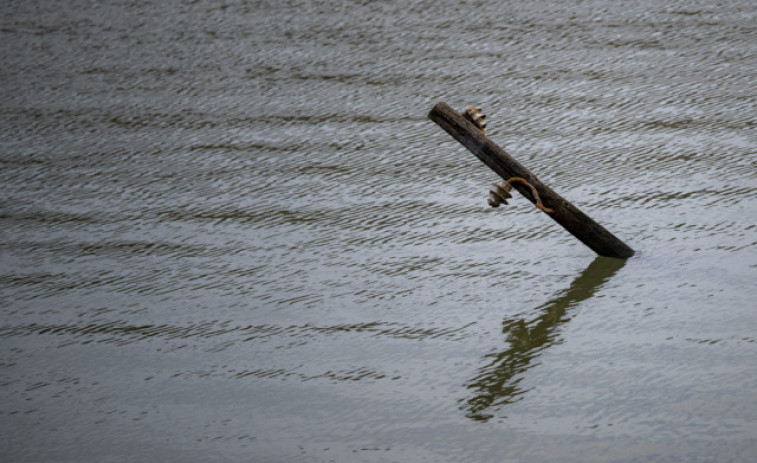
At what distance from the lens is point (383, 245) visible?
12.9ft

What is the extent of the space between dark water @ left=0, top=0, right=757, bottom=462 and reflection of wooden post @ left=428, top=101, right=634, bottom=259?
0.18 m

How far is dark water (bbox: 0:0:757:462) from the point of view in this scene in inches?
110

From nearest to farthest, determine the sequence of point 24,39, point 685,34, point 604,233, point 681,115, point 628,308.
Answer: point 628,308 < point 604,233 < point 681,115 < point 685,34 < point 24,39

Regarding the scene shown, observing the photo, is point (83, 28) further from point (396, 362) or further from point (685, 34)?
point (396, 362)

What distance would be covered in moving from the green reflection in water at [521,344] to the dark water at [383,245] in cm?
1

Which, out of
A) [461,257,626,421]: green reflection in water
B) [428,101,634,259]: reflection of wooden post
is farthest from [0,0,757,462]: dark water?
[428,101,634,259]: reflection of wooden post

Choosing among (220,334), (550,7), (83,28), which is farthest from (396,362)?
(83,28)

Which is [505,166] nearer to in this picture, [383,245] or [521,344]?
[521,344]

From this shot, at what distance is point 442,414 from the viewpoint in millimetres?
2791

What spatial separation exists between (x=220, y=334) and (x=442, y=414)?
923 millimetres

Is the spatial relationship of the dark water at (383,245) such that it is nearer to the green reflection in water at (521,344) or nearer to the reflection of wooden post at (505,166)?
the green reflection in water at (521,344)

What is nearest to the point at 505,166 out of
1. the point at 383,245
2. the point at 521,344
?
the point at 521,344

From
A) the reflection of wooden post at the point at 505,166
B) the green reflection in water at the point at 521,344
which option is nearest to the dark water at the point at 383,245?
the green reflection in water at the point at 521,344

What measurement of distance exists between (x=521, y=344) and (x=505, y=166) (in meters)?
0.62
